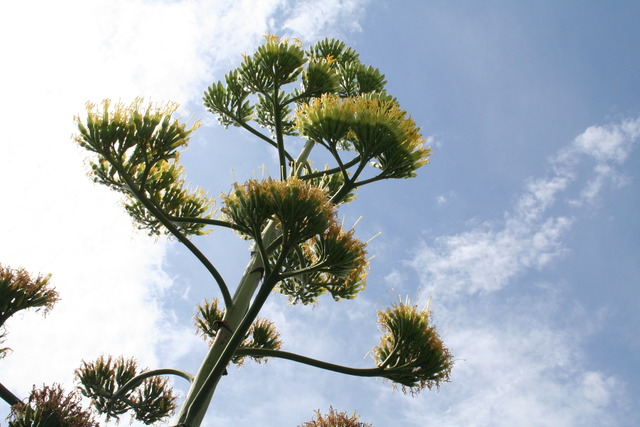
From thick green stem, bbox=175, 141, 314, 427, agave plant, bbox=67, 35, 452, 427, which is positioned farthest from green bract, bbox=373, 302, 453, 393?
thick green stem, bbox=175, 141, 314, 427

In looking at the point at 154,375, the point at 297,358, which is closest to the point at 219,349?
the point at 297,358

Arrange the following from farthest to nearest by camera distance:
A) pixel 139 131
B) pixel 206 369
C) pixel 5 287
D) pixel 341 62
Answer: pixel 341 62
pixel 5 287
pixel 139 131
pixel 206 369

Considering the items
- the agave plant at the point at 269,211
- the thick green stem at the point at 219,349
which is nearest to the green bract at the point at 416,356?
the agave plant at the point at 269,211

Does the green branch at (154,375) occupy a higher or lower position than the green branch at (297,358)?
lower

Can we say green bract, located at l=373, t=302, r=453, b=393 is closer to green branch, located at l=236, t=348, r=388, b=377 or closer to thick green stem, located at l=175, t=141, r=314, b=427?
green branch, located at l=236, t=348, r=388, b=377

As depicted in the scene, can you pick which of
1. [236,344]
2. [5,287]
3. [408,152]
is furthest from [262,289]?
[5,287]

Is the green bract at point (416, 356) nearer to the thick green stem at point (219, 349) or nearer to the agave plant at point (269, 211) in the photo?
the agave plant at point (269, 211)

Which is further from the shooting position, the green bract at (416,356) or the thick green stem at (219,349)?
the green bract at (416,356)

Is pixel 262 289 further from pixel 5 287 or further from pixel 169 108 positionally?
pixel 5 287

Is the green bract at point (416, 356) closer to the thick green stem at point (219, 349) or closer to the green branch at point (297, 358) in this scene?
the green branch at point (297, 358)

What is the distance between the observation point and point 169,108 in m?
5.49

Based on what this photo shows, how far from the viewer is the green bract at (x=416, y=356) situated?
5.25 metres

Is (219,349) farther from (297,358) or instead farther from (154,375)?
(154,375)

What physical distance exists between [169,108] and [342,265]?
2.69 m
